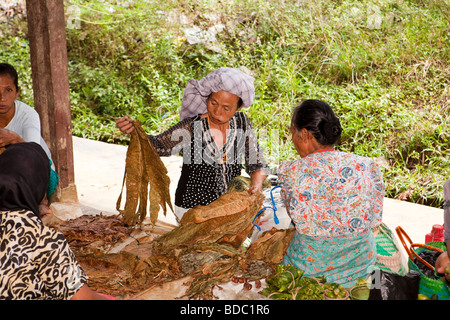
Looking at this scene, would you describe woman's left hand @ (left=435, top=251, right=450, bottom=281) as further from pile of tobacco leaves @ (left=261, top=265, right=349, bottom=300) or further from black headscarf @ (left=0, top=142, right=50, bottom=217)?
black headscarf @ (left=0, top=142, right=50, bottom=217)

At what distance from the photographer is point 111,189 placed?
17.5ft

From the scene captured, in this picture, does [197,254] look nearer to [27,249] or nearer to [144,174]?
[144,174]

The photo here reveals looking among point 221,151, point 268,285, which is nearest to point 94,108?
point 221,151

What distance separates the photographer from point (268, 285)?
251 centimetres

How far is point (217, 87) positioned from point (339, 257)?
4.17ft

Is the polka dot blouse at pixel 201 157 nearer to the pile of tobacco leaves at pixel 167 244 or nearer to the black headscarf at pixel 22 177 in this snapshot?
the pile of tobacco leaves at pixel 167 244

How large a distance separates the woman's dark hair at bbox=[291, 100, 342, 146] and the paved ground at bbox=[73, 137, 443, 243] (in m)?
2.24

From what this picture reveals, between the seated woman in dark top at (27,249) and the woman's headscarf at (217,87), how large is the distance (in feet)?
4.60

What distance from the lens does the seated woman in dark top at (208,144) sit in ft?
10.2

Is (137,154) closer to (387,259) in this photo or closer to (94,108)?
(387,259)

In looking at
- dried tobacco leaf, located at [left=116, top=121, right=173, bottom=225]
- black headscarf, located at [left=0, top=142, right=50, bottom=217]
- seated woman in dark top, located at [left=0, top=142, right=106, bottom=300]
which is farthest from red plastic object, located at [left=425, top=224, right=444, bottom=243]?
black headscarf, located at [left=0, top=142, right=50, bottom=217]

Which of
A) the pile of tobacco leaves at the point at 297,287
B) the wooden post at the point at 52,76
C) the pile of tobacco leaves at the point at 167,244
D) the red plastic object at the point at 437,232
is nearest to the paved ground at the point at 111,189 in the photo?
the wooden post at the point at 52,76

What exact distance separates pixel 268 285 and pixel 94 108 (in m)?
6.47

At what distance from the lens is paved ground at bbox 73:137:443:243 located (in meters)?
4.54
